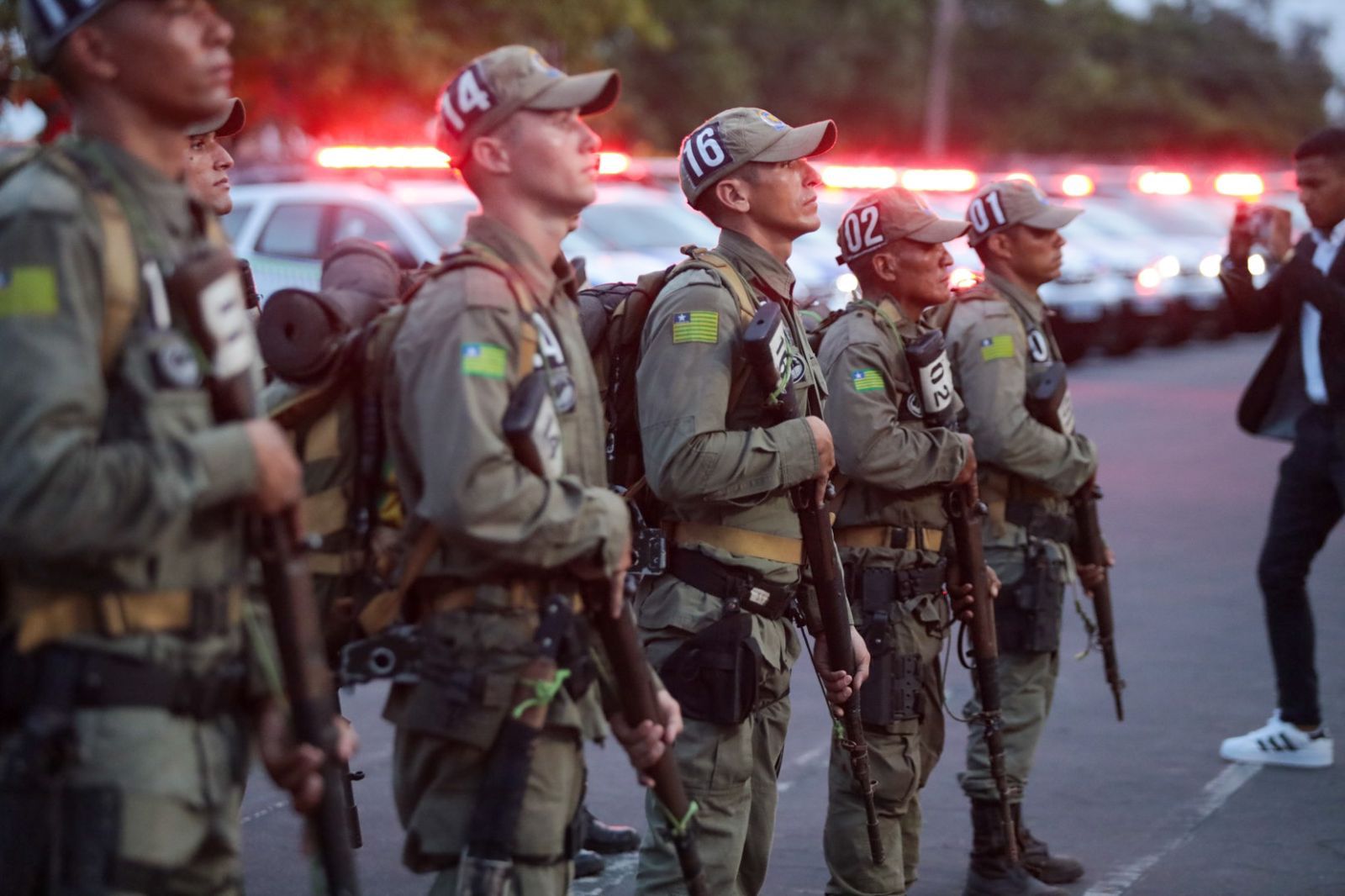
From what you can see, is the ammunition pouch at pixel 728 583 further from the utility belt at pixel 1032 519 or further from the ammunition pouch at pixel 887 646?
the utility belt at pixel 1032 519

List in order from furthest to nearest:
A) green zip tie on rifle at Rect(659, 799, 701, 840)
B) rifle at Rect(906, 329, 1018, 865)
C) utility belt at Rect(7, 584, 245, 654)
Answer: rifle at Rect(906, 329, 1018, 865) < green zip tie on rifle at Rect(659, 799, 701, 840) < utility belt at Rect(7, 584, 245, 654)

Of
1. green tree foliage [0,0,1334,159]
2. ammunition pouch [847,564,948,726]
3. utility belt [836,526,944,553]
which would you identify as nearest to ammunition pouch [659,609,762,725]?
ammunition pouch [847,564,948,726]

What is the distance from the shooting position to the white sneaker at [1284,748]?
22.7ft

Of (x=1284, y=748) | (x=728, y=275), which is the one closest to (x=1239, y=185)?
(x=1284, y=748)

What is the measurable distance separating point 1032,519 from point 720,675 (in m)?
1.85

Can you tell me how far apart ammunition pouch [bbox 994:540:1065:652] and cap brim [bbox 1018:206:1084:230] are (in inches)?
43.9

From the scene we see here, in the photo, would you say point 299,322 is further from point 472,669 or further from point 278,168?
point 278,168

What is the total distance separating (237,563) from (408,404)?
0.54 meters

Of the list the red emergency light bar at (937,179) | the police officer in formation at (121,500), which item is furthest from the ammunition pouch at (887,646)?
Answer: the red emergency light bar at (937,179)

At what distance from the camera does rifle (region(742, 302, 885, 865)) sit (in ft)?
14.3

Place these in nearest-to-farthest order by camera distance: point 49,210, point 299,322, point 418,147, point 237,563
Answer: point 49,210
point 237,563
point 299,322
point 418,147

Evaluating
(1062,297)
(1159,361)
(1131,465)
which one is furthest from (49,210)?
(1159,361)

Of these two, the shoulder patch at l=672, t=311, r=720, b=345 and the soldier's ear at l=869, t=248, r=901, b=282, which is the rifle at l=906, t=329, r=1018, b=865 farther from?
the shoulder patch at l=672, t=311, r=720, b=345

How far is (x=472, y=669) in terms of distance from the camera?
11.3 feet
